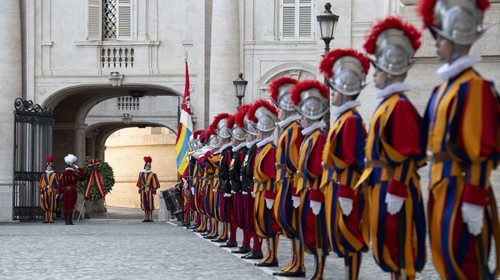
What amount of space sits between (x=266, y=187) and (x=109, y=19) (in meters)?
25.2

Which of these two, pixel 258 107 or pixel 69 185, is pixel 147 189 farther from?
pixel 258 107

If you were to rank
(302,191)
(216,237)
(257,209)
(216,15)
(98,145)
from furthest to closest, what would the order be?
(98,145)
(216,15)
(216,237)
(257,209)
(302,191)

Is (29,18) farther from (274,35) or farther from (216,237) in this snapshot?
(216,237)

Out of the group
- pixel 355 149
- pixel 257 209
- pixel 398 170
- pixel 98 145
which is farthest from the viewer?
pixel 98 145

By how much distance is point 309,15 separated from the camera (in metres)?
37.7

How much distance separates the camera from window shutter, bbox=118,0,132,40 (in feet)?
128

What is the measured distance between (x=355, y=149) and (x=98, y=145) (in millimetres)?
47766

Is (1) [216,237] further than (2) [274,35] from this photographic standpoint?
No

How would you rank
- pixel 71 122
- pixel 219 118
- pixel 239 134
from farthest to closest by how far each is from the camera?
pixel 71 122, pixel 219 118, pixel 239 134

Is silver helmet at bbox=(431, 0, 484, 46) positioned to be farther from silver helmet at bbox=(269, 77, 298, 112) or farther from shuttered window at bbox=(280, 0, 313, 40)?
shuttered window at bbox=(280, 0, 313, 40)

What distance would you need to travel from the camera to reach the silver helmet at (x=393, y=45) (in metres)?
9.36

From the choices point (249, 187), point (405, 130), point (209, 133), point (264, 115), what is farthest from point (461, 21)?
point (209, 133)

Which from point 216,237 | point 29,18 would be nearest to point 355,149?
point 216,237

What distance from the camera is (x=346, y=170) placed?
10.6 m
